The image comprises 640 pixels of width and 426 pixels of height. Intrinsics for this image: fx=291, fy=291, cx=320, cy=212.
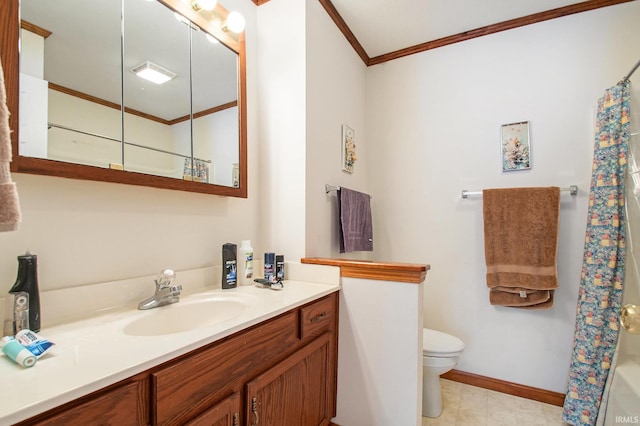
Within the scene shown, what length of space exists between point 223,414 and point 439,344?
4.16 feet

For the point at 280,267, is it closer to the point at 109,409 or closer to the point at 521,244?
the point at 109,409

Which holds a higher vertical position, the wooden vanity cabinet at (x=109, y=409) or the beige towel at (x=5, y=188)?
the beige towel at (x=5, y=188)

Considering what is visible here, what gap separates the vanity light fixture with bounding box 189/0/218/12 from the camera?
127cm

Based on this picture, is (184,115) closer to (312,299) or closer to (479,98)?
(312,299)

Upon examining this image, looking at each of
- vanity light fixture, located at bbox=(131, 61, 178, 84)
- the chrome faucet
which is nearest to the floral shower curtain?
the chrome faucet

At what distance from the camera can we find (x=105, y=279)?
992 mm

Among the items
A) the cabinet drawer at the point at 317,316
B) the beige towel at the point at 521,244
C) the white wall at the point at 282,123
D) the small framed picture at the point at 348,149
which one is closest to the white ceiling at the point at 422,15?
the white wall at the point at 282,123

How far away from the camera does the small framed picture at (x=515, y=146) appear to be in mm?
1844

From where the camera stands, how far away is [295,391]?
3.59 feet

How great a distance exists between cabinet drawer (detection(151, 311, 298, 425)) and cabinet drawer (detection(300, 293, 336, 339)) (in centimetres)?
13

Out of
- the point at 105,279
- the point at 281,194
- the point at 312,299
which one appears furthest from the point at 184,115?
the point at 312,299

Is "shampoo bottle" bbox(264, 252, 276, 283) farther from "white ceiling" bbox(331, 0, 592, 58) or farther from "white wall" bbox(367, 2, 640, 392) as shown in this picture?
"white ceiling" bbox(331, 0, 592, 58)

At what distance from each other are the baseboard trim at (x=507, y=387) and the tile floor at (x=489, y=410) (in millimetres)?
25

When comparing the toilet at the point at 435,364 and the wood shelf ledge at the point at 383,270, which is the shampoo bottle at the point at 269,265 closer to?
the wood shelf ledge at the point at 383,270
